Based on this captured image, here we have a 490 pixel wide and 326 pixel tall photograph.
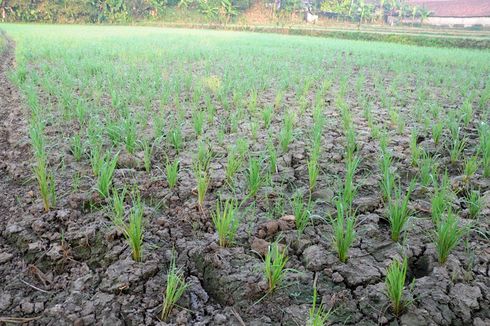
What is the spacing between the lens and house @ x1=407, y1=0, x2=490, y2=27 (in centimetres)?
2269

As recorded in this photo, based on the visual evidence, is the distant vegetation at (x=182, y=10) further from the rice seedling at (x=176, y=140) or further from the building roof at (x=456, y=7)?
the rice seedling at (x=176, y=140)

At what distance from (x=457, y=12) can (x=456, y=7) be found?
1.05 meters

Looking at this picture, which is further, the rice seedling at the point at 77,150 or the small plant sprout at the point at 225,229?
the rice seedling at the point at 77,150

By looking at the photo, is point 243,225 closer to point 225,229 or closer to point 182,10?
point 225,229

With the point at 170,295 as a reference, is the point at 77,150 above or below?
above

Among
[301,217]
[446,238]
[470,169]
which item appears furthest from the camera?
[470,169]

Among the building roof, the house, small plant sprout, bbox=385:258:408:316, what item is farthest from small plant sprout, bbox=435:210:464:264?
the building roof

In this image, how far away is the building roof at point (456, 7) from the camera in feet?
75.9

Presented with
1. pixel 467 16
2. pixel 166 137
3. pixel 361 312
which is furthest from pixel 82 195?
pixel 467 16

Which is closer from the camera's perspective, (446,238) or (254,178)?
(446,238)

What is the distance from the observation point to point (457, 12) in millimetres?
25000

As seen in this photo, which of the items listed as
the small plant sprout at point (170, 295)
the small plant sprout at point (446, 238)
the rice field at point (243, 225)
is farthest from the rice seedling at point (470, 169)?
the small plant sprout at point (170, 295)

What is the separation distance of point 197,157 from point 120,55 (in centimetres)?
570

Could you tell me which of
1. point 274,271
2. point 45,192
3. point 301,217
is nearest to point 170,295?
point 274,271
